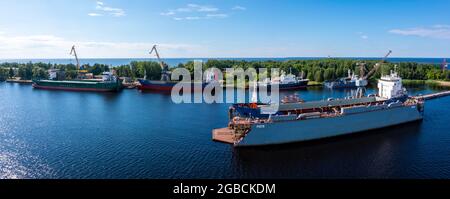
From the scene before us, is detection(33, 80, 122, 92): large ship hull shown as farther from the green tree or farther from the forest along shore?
the green tree

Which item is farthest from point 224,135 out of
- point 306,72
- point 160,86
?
point 306,72

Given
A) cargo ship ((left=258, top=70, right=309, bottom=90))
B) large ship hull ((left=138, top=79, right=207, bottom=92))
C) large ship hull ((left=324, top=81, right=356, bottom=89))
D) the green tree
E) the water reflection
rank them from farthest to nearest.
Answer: the green tree
large ship hull ((left=324, top=81, right=356, bottom=89))
cargo ship ((left=258, top=70, right=309, bottom=90))
large ship hull ((left=138, top=79, right=207, bottom=92))
the water reflection

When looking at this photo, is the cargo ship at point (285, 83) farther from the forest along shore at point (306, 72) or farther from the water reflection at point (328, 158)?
the water reflection at point (328, 158)

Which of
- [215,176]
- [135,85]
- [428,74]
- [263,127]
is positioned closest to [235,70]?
[135,85]

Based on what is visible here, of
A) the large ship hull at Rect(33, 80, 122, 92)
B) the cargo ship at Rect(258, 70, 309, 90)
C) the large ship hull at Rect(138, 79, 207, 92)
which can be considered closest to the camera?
the large ship hull at Rect(33, 80, 122, 92)

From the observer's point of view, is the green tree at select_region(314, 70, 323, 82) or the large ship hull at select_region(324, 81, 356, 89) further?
the green tree at select_region(314, 70, 323, 82)

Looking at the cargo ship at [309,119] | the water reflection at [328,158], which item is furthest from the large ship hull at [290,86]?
the water reflection at [328,158]

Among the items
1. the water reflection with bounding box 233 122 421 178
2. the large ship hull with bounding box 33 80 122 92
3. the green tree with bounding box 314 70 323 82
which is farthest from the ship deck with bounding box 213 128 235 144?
the green tree with bounding box 314 70 323 82
